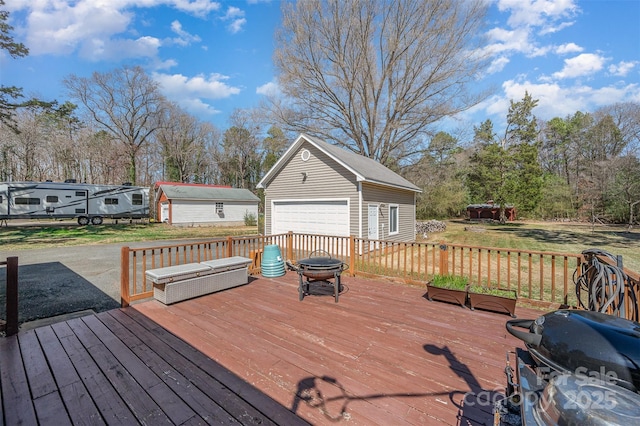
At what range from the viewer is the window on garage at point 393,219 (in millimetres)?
11508

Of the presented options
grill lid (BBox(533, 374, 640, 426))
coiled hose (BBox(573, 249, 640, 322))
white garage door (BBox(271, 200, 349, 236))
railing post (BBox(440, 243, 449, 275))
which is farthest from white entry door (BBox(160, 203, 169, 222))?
grill lid (BBox(533, 374, 640, 426))

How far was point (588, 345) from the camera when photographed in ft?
3.96

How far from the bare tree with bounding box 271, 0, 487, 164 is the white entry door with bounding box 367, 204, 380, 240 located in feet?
29.6

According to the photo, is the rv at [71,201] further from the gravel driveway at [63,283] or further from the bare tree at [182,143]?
the bare tree at [182,143]

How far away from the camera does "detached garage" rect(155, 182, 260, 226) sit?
68.5 ft

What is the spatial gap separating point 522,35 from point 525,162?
40.1 feet

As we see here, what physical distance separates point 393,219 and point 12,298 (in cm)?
1100

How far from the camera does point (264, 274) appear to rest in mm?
6047

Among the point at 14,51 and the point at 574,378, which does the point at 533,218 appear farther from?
the point at 14,51

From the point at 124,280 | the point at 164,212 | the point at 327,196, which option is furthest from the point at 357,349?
the point at 164,212

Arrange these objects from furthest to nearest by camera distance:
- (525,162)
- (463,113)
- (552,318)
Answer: (525,162), (463,113), (552,318)

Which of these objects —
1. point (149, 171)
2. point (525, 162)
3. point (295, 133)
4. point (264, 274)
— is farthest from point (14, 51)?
point (525, 162)

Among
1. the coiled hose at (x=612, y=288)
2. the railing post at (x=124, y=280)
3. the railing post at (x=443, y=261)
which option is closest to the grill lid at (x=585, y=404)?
the coiled hose at (x=612, y=288)

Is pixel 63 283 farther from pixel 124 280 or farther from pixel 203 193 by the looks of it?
pixel 203 193
